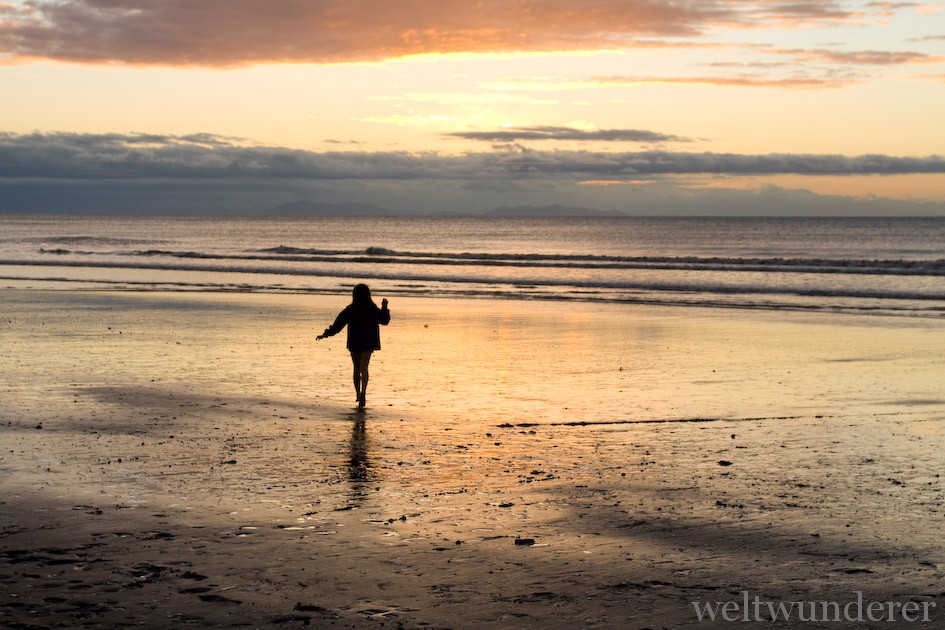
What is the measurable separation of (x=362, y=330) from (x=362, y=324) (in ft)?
0.34

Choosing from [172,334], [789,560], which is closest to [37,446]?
[789,560]

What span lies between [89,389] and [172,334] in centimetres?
787

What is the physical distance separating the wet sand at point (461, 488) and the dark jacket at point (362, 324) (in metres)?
0.80

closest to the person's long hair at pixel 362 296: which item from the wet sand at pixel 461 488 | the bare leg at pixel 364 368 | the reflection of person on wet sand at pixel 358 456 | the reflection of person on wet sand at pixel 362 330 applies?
the reflection of person on wet sand at pixel 362 330

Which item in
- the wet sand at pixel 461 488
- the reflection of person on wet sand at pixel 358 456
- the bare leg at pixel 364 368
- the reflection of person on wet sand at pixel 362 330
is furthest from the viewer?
the reflection of person on wet sand at pixel 362 330

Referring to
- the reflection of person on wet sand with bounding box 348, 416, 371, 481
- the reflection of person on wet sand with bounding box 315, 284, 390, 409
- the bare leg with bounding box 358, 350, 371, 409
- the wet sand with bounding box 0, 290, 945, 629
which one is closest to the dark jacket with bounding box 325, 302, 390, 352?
the reflection of person on wet sand with bounding box 315, 284, 390, 409

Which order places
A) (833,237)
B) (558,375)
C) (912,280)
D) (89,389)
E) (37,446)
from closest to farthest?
(37,446), (89,389), (558,375), (912,280), (833,237)

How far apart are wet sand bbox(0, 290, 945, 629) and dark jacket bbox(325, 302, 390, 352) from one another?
31.5 inches

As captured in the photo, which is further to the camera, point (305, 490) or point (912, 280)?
point (912, 280)

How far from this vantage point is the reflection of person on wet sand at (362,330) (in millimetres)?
13562

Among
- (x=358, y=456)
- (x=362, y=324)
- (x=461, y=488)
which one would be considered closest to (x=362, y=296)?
(x=362, y=324)

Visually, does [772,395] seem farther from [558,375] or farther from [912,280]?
[912,280]

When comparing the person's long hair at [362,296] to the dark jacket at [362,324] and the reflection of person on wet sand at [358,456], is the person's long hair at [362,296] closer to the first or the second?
the dark jacket at [362,324]

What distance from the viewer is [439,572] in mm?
6578
